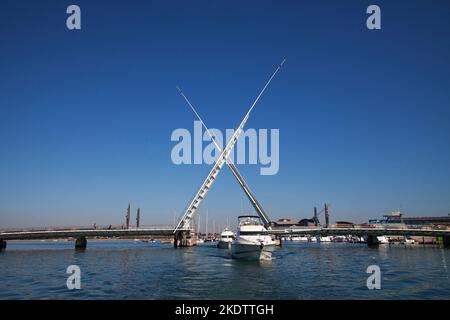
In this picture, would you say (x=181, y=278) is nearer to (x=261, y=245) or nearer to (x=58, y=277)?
(x=58, y=277)

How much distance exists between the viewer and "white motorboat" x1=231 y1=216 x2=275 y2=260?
143ft

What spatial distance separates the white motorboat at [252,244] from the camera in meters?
43.5

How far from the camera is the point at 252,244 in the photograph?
43.6 meters

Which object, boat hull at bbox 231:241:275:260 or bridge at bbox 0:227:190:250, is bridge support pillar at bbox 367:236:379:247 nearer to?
bridge at bbox 0:227:190:250

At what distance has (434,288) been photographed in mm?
24953

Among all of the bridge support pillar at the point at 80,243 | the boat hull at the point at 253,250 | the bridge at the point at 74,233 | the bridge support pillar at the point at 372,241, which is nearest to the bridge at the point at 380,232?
the bridge support pillar at the point at 372,241

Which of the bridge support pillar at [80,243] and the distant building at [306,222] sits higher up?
the distant building at [306,222]

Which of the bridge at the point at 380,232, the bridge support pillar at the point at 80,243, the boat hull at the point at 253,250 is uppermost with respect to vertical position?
the boat hull at the point at 253,250

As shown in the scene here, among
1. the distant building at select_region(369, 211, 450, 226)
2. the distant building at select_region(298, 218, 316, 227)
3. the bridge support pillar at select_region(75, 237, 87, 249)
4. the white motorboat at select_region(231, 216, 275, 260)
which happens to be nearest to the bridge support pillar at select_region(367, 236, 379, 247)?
the distant building at select_region(369, 211, 450, 226)

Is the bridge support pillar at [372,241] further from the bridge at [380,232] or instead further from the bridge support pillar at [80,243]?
the bridge support pillar at [80,243]

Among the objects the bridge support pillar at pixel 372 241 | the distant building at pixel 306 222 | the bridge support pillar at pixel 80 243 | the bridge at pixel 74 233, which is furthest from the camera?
the distant building at pixel 306 222

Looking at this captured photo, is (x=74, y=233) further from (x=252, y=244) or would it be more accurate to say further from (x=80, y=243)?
(x=252, y=244)
